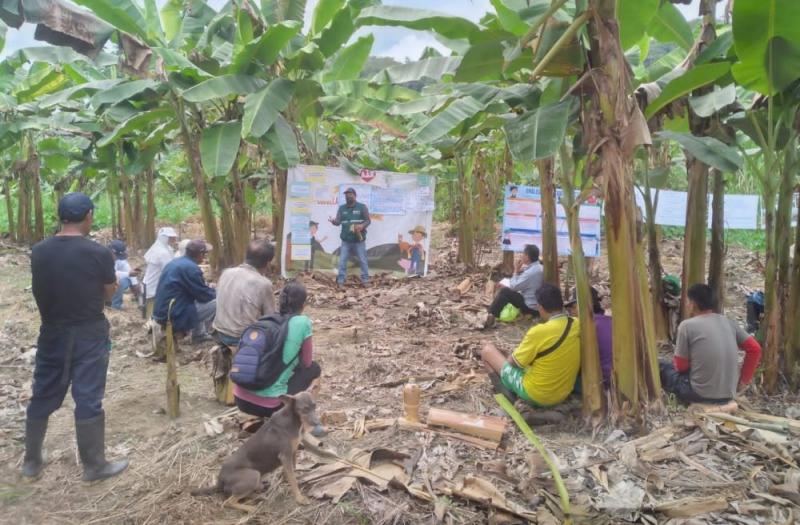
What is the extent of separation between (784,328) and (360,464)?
12.8 ft

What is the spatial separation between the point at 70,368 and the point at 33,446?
2.04 feet

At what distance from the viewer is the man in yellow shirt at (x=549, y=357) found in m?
4.53

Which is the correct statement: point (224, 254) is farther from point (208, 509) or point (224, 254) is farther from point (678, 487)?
point (678, 487)

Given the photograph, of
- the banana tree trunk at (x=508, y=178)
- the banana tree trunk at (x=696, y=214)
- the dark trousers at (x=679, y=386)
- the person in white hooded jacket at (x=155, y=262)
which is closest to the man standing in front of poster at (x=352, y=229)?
the banana tree trunk at (x=508, y=178)

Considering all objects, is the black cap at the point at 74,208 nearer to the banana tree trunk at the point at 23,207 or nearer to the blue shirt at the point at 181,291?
the blue shirt at the point at 181,291

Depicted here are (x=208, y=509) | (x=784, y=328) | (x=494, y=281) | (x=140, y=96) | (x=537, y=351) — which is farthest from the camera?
(x=494, y=281)

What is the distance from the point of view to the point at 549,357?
4562mm

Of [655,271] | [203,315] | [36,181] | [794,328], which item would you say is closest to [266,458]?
[203,315]

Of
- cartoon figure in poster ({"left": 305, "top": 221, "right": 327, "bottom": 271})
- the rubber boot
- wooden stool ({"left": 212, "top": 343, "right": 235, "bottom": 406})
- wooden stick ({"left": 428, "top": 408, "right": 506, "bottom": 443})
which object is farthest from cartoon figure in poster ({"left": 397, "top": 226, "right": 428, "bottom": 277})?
the rubber boot

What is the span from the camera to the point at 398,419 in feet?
14.5

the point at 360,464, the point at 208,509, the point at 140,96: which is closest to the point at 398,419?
the point at 360,464

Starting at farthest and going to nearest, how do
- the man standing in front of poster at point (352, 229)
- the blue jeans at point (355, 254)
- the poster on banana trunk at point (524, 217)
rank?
the blue jeans at point (355, 254) → the man standing in front of poster at point (352, 229) → the poster on banana trunk at point (524, 217)

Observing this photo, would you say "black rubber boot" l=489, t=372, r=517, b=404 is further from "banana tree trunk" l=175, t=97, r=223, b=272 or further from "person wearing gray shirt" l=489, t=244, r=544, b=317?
"banana tree trunk" l=175, t=97, r=223, b=272

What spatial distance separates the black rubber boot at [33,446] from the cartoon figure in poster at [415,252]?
810 cm
